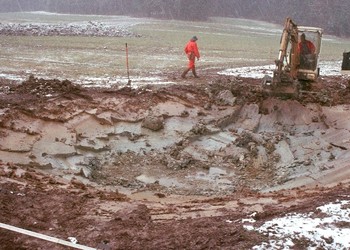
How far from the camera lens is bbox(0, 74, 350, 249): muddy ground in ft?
19.0

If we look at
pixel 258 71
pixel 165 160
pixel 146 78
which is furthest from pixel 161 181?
pixel 258 71

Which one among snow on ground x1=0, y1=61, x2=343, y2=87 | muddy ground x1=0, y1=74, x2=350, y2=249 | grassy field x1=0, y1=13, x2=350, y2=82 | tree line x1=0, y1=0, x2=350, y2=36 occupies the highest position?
tree line x1=0, y1=0, x2=350, y2=36

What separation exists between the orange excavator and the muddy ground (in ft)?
1.09

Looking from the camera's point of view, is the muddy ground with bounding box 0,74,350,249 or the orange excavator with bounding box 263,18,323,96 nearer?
the muddy ground with bounding box 0,74,350,249

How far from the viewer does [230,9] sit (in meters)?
68.2

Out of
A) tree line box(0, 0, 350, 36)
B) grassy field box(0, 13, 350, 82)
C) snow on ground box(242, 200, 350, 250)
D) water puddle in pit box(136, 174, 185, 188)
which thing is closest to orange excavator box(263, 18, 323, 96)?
water puddle in pit box(136, 174, 185, 188)

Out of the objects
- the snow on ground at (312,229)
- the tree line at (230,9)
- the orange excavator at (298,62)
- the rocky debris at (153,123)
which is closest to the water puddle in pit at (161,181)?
the rocky debris at (153,123)

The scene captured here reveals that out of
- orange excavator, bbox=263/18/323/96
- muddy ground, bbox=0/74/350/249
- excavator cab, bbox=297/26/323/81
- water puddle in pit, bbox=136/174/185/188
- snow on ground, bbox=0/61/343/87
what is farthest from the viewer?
snow on ground, bbox=0/61/343/87

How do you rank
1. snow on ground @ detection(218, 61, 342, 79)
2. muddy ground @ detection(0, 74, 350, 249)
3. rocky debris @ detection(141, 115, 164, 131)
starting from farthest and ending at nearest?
snow on ground @ detection(218, 61, 342, 79)
rocky debris @ detection(141, 115, 164, 131)
muddy ground @ detection(0, 74, 350, 249)

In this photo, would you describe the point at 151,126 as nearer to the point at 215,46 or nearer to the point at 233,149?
the point at 233,149

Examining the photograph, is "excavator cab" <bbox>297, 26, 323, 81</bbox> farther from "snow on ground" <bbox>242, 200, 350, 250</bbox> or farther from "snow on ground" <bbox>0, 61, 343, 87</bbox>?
"snow on ground" <bbox>242, 200, 350, 250</bbox>

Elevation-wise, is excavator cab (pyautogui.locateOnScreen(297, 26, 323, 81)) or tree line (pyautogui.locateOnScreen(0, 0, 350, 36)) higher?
tree line (pyautogui.locateOnScreen(0, 0, 350, 36))

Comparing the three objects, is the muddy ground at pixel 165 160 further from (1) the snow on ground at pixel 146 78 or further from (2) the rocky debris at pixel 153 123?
(1) the snow on ground at pixel 146 78

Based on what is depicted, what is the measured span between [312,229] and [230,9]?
6604cm
